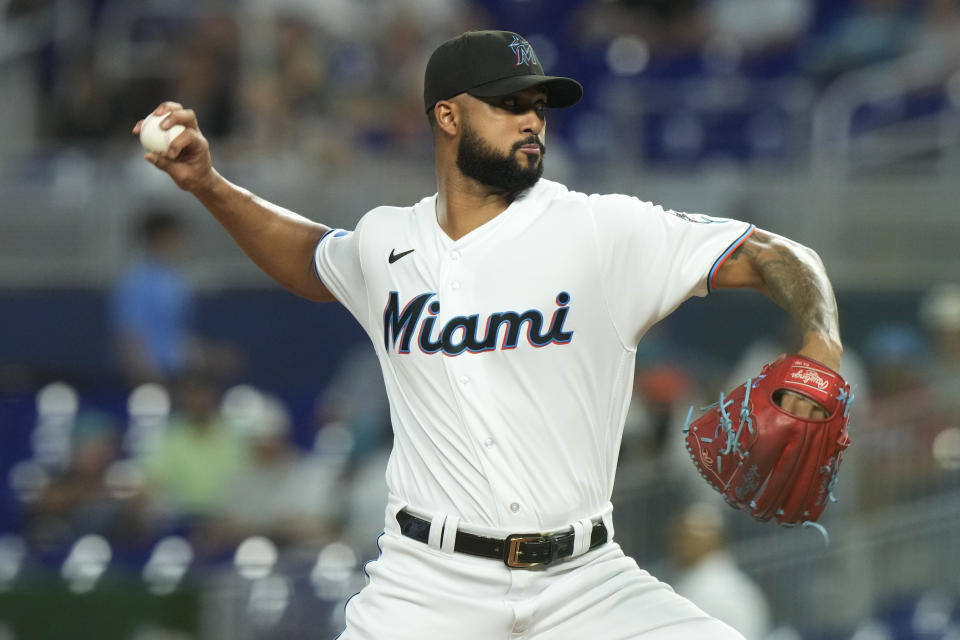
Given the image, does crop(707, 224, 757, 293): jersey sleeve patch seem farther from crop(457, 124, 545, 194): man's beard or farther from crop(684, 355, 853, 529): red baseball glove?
crop(457, 124, 545, 194): man's beard

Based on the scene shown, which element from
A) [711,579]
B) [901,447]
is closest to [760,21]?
[901,447]

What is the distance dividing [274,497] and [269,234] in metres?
3.41

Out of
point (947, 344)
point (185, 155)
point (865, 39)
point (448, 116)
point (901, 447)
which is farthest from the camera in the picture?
point (865, 39)

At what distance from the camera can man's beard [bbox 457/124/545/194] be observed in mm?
3693

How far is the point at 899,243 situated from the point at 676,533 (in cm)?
320

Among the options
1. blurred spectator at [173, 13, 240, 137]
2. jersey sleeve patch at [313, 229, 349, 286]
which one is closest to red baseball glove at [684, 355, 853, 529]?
jersey sleeve patch at [313, 229, 349, 286]

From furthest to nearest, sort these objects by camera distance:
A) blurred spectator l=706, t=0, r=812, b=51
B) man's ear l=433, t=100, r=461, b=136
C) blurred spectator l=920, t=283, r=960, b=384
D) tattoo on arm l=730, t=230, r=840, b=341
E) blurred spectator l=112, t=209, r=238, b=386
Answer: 1. blurred spectator l=706, t=0, r=812, b=51
2. blurred spectator l=112, t=209, r=238, b=386
3. blurred spectator l=920, t=283, r=960, b=384
4. man's ear l=433, t=100, r=461, b=136
5. tattoo on arm l=730, t=230, r=840, b=341

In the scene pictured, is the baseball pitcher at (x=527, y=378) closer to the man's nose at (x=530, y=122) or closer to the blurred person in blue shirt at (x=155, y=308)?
the man's nose at (x=530, y=122)

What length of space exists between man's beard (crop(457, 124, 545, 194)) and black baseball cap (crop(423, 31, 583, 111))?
115mm

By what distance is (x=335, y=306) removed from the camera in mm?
9258

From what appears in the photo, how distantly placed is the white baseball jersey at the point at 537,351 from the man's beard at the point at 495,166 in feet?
0.31

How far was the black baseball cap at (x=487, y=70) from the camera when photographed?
12.0 feet

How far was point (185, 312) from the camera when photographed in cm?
894

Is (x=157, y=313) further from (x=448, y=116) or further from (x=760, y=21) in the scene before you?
(x=448, y=116)
